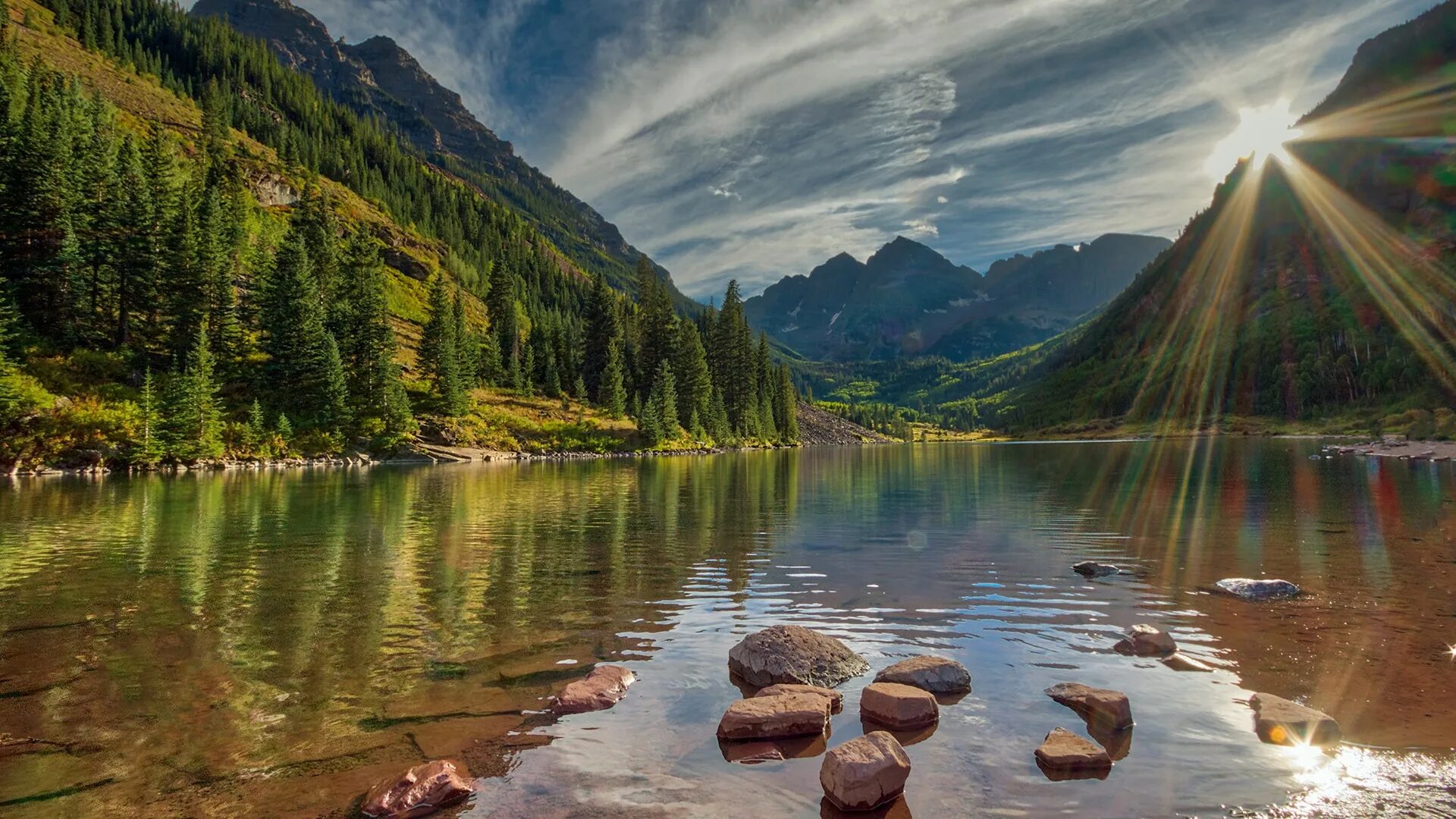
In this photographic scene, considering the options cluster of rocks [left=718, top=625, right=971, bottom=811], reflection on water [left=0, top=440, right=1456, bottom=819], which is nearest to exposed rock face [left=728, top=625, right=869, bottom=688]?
cluster of rocks [left=718, top=625, right=971, bottom=811]

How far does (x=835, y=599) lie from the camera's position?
62.5 feet

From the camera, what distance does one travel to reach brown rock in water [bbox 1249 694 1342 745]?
9.51 m

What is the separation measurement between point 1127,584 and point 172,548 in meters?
33.6

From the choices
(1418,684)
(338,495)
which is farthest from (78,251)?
(1418,684)

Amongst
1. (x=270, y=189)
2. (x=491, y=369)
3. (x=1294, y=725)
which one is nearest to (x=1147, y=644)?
(x=1294, y=725)

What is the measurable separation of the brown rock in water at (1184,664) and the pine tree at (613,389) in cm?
11819

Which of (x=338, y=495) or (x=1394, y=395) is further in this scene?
(x=1394, y=395)

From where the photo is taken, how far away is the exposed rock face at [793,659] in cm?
1232

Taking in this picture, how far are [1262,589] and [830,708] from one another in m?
14.5

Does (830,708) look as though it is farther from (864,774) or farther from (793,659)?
(864,774)

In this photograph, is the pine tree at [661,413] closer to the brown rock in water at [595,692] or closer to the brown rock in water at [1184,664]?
the brown rock in water at [595,692]

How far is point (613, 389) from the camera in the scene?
130250mm

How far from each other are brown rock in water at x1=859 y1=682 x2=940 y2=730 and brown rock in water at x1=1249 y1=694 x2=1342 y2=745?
464 cm

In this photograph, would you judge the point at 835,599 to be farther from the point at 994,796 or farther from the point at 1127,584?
the point at 994,796
